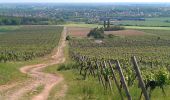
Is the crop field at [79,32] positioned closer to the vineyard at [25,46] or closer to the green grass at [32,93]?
the vineyard at [25,46]

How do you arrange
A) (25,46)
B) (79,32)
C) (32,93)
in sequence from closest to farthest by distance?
(32,93), (25,46), (79,32)

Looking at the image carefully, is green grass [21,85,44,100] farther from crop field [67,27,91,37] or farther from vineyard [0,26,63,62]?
crop field [67,27,91,37]

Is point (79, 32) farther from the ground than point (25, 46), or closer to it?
closer to it

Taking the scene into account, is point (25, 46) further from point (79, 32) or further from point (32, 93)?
point (32, 93)

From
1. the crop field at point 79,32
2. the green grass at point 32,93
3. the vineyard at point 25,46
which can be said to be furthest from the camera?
the crop field at point 79,32

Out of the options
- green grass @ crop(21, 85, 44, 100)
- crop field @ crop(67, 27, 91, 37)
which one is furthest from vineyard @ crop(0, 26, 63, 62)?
green grass @ crop(21, 85, 44, 100)

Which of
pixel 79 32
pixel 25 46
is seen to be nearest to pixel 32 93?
pixel 25 46

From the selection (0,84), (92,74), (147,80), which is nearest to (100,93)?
(147,80)

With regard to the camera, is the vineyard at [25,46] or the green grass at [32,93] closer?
the green grass at [32,93]

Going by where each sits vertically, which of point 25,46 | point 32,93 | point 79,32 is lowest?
point 79,32

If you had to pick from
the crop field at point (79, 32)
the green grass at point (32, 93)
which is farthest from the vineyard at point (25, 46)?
the green grass at point (32, 93)

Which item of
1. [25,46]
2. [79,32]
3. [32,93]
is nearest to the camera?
[32,93]
